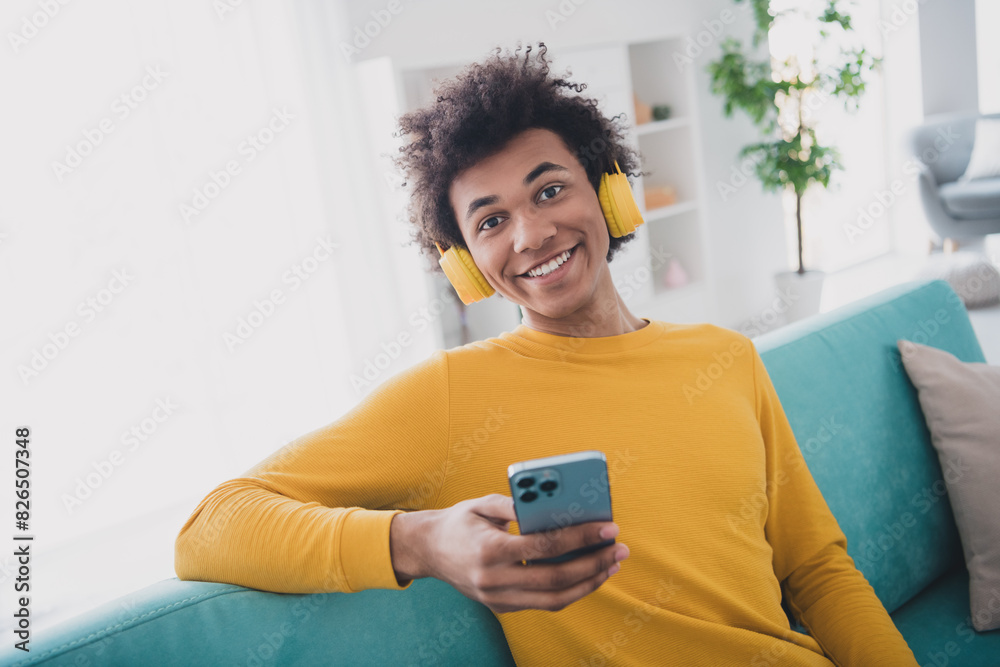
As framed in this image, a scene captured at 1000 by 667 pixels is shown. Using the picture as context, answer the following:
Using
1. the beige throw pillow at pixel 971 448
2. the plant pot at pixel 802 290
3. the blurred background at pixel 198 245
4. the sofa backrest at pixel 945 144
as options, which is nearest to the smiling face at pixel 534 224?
the beige throw pillow at pixel 971 448

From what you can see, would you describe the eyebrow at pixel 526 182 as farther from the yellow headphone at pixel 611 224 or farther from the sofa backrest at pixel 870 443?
the sofa backrest at pixel 870 443

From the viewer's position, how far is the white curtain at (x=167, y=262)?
2.52m

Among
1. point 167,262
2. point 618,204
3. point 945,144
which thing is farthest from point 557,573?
point 945,144

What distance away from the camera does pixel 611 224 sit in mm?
1220

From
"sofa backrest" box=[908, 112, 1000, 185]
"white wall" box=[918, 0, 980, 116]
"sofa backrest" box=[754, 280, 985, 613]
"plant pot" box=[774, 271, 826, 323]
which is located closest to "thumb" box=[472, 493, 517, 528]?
"sofa backrest" box=[754, 280, 985, 613]

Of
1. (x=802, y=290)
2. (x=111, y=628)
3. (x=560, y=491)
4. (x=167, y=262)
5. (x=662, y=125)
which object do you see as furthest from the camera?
(x=802, y=290)

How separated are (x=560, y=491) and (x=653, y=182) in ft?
12.5

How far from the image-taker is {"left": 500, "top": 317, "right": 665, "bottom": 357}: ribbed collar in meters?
1.11

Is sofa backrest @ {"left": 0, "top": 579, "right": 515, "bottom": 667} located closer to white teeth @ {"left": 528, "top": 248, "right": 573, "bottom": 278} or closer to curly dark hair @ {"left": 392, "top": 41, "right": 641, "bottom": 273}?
white teeth @ {"left": 528, "top": 248, "right": 573, "bottom": 278}

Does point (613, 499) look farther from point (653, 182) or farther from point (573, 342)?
point (653, 182)

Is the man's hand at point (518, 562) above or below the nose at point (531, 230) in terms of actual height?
below

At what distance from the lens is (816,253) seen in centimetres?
605

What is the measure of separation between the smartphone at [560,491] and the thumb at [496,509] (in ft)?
0.10

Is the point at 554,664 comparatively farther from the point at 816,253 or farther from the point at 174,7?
the point at 816,253
